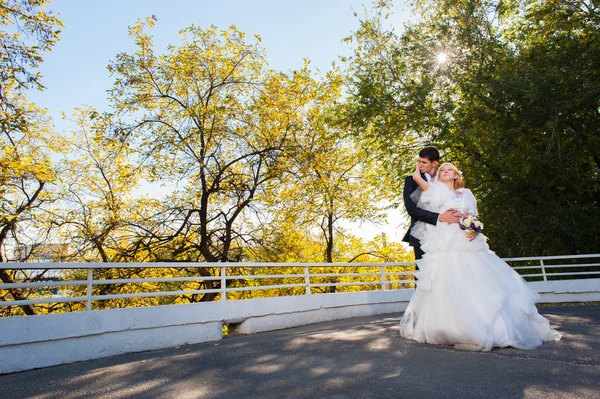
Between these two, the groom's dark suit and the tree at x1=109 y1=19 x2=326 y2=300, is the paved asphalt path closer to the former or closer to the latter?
the groom's dark suit

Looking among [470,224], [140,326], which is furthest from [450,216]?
[140,326]

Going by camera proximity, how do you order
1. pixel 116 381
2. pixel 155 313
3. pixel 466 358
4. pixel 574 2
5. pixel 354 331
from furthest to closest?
pixel 574 2
pixel 354 331
pixel 155 313
pixel 466 358
pixel 116 381

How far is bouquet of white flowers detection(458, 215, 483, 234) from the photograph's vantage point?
5699mm

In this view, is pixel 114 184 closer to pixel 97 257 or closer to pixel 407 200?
pixel 97 257

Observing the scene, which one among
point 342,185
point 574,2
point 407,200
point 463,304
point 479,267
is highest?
point 574,2

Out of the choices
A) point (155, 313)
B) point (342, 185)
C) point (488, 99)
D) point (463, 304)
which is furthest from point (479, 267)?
point (342, 185)

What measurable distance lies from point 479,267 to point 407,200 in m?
1.30

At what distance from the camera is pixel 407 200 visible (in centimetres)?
638

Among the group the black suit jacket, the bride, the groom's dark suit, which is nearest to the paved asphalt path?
the bride

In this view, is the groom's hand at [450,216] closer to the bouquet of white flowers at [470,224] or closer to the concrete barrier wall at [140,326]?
the bouquet of white flowers at [470,224]

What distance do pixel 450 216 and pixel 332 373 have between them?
265 cm

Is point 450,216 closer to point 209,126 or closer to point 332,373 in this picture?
point 332,373

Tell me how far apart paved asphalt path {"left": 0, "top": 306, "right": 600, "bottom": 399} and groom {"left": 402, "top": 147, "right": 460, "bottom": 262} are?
142cm

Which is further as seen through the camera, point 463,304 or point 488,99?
point 488,99
